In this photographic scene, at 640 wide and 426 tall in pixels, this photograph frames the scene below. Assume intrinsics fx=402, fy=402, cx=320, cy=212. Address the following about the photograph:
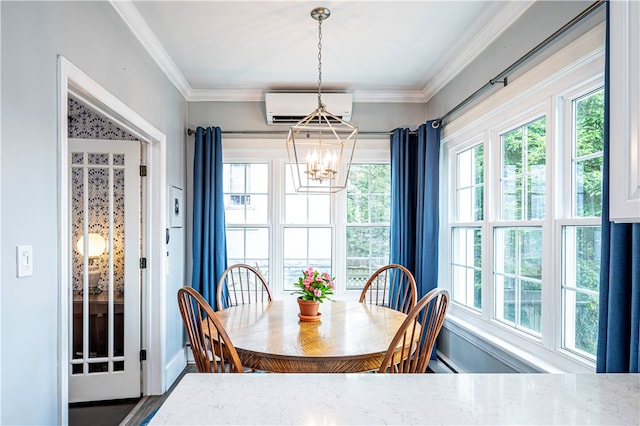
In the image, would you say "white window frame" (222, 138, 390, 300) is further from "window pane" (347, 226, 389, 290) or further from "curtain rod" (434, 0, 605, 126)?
"curtain rod" (434, 0, 605, 126)

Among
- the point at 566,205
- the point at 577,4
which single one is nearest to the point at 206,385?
the point at 566,205

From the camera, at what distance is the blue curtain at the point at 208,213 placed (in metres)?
3.71

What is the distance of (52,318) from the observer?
1657mm

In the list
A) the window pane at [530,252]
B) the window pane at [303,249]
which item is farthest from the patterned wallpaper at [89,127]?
the window pane at [530,252]

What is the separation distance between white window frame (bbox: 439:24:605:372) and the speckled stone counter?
3.56ft

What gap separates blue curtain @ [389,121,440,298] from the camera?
349 cm

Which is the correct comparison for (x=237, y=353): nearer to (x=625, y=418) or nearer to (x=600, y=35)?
(x=625, y=418)

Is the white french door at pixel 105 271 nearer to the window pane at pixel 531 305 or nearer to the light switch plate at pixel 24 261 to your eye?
the light switch plate at pixel 24 261

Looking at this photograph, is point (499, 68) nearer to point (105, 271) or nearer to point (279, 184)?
point (279, 184)

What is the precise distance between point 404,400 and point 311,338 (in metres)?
1.14

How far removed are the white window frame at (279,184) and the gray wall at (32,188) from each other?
77.6 inches

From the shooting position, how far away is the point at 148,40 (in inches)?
107

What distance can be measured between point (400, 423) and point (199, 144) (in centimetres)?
339

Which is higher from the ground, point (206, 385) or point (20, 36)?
point (20, 36)
